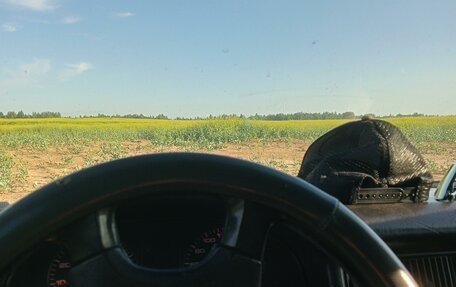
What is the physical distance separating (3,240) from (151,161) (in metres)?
0.24

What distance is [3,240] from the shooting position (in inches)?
36.8

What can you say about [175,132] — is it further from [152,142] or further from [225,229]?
[225,229]

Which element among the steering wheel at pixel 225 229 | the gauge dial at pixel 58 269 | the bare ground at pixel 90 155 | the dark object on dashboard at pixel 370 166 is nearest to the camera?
the steering wheel at pixel 225 229

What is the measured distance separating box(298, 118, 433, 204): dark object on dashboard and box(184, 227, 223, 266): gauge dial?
3.14ft

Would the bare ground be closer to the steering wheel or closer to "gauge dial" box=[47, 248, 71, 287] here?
"gauge dial" box=[47, 248, 71, 287]

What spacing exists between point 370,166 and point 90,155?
6.64ft

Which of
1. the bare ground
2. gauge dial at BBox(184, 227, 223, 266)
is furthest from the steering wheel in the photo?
the bare ground

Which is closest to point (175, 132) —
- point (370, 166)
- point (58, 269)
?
point (370, 166)

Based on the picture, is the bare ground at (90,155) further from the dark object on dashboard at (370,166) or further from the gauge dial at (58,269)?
the gauge dial at (58,269)

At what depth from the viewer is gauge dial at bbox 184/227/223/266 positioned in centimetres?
140

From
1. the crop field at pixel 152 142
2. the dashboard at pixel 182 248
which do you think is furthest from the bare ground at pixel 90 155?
the dashboard at pixel 182 248

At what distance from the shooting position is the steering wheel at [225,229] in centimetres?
94

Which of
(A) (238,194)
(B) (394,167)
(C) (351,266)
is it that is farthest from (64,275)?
(B) (394,167)

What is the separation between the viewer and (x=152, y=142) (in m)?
3.84
